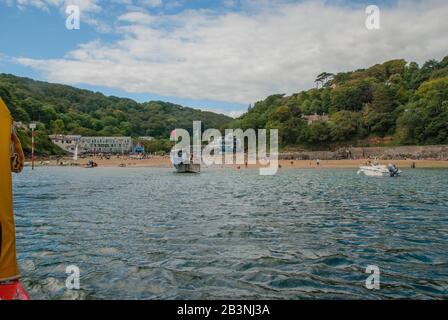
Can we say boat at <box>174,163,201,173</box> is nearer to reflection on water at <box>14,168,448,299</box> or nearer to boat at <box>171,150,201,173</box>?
boat at <box>171,150,201,173</box>

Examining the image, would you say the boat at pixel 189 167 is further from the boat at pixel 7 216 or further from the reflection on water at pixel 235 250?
the boat at pixel 7 216

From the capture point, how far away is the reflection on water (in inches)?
349

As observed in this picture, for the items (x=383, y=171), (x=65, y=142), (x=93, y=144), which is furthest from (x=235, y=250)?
(x=93, y=144)

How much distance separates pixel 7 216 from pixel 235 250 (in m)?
8.81

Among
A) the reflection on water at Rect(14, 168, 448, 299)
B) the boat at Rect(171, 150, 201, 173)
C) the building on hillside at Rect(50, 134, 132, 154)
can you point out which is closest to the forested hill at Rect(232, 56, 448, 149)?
the building on hillside at Rect(50, 134, 132, 154)

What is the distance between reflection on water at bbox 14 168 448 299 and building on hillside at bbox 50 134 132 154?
137 m

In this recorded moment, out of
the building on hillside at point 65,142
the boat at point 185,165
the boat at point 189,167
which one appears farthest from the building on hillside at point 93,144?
the boat at point 189,167

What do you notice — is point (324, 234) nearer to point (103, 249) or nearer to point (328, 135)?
point (103, 249)

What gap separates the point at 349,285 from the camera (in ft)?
29.6

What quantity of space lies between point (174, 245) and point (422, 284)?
7796mm

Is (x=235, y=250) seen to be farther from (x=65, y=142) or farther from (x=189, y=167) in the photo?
(x=65, y=142)

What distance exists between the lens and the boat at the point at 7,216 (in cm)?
457

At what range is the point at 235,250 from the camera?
41.3 ft
